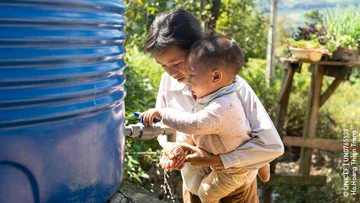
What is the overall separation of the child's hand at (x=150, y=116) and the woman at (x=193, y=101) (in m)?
0.14

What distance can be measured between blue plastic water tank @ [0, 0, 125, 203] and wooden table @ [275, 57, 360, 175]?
3588mm

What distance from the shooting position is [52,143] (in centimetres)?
135

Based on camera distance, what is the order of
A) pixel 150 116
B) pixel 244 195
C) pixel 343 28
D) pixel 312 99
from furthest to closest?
1. pixel 312 99
2. pixel 343 28
3. pixel 244 195
4. pixel 150 116

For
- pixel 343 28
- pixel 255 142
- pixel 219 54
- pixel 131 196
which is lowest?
pixel 131 196

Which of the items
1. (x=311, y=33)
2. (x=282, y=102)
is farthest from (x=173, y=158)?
(x=282, y=102)

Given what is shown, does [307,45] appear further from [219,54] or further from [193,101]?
[219,54]

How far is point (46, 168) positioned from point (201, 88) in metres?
0.54

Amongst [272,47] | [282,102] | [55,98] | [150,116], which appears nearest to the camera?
[55,98]

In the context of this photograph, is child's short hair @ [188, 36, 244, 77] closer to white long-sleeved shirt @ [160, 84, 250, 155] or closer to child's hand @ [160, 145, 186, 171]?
white long-sleeved shirt @ [160, 84, 250, 155]

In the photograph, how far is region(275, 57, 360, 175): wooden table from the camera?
16.1 feet

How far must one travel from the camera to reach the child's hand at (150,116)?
1694 mm

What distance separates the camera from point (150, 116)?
171 centimetres

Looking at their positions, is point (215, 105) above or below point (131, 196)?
above

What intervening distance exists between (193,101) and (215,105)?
295mm
